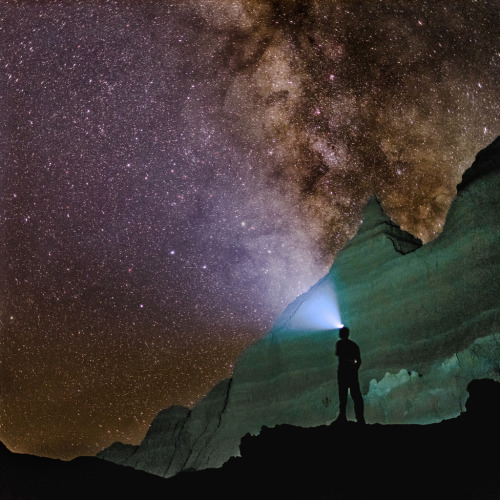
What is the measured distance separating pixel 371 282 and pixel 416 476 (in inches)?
319

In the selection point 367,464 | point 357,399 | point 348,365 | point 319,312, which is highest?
point 319,312

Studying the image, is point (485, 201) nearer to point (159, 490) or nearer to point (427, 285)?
point (427, 285)

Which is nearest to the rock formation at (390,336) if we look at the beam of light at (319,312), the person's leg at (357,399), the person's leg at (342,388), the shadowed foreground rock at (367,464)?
the beam of light at (319,312)

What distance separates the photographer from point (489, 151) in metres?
14.0

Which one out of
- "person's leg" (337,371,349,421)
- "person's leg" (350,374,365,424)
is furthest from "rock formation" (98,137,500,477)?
"person's leg" (337,371,349,421)

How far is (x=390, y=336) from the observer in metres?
14.2

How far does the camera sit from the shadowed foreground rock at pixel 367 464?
24.6ft

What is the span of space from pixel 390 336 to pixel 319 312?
352 centimetres

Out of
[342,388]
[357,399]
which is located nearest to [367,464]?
[357,399]

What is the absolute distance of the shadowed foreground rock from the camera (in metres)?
7.51

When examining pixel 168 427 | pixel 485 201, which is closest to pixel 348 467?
pixel 485 201

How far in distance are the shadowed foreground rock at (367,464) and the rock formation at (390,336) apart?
170 cm

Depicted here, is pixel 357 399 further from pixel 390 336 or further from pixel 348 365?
pixel 390 336

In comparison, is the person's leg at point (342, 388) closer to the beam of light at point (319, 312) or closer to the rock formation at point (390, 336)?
the rock formation at point (390, 336)
